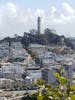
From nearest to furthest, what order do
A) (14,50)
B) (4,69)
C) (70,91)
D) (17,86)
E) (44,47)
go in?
(70,91) < (17,86) < (4,69) < (14,50) < (44,47)

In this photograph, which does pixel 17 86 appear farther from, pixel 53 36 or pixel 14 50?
pixel 53 36

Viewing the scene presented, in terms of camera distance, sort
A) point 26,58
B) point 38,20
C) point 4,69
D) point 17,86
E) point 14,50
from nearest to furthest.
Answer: point 17,86, point 4,69, point 26,58, point 14,50, point 38,20

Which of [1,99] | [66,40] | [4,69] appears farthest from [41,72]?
[66,40]

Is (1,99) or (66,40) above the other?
(66,40)

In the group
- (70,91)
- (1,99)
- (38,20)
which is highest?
(38,20)

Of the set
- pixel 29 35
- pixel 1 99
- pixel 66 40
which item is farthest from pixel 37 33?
pixel 1 99

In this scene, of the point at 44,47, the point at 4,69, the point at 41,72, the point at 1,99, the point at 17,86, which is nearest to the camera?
the point at 1,99

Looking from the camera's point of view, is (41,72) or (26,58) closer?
(41,72)

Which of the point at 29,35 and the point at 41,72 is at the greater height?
the point at 29,35

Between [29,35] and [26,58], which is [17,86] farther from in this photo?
[29,35]

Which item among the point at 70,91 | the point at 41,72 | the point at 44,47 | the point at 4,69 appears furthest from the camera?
the point at 44,47
